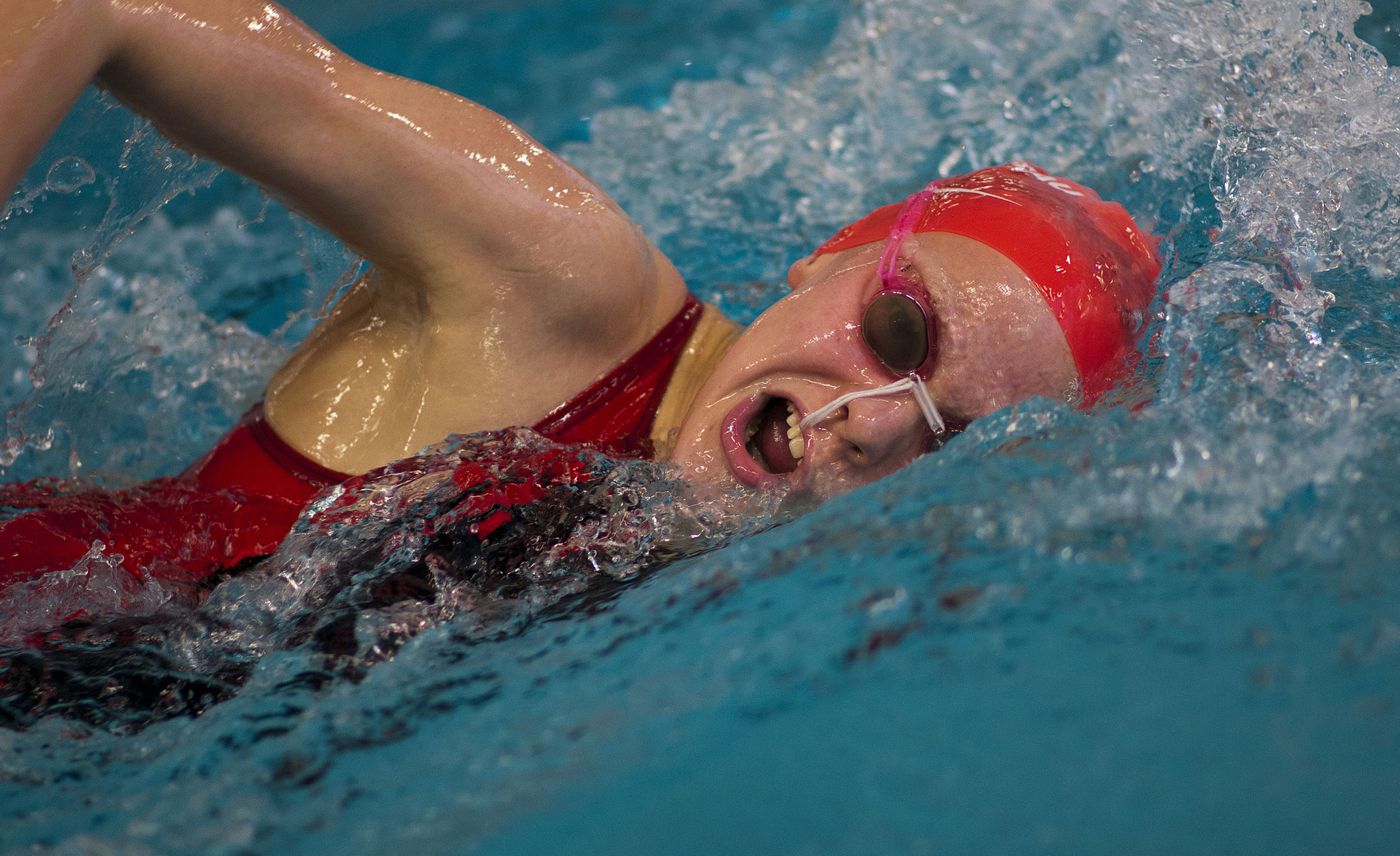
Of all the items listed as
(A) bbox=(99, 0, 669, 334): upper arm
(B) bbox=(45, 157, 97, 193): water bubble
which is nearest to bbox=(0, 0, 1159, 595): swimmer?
(A) bbox=(99, 0, 669, 334): upper arm

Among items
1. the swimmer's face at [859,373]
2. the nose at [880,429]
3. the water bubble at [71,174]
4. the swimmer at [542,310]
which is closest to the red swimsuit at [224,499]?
the swimmer at [542,310]

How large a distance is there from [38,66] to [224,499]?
734 millimetres

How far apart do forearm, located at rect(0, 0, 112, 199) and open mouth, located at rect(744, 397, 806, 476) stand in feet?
3.57

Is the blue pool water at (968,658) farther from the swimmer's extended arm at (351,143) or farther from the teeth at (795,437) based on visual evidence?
the swimmer's extended arm at (351,143)

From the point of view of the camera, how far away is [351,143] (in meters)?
1.55

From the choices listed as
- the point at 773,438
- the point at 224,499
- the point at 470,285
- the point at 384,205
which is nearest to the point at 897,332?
the point at 773,438

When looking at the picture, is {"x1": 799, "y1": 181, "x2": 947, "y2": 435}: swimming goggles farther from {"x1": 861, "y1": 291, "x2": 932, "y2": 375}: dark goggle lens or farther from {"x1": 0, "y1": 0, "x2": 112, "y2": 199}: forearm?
{"x1": 0, "y1": 0, "x2": 112, "y2": 199}: forearm

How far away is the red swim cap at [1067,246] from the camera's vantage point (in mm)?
1680

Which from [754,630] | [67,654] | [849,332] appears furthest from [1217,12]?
[67,654]

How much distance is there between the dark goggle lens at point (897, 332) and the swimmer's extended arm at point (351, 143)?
15.7 inches

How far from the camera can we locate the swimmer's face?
165 centimetres

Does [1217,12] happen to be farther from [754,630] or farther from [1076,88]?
[754,630]

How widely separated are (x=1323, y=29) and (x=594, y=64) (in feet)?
7.73

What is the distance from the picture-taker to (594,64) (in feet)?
12.8
